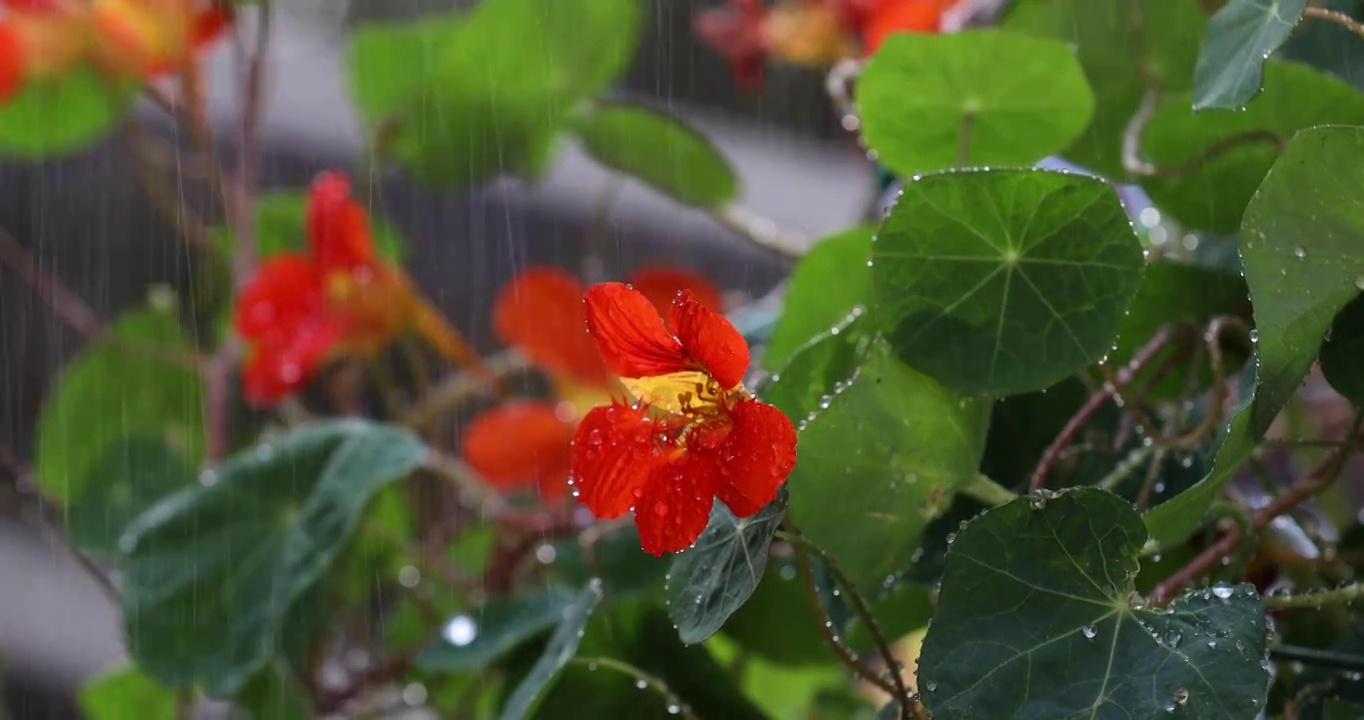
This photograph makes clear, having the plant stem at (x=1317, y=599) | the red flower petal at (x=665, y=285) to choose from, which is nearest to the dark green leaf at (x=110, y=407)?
the red flower petal at (x=665, y=285)

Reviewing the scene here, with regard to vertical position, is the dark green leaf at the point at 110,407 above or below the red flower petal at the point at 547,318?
below

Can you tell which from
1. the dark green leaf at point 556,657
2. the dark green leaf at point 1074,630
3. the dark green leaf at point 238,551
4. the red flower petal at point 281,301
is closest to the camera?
the dark green leaf at point 1074,630

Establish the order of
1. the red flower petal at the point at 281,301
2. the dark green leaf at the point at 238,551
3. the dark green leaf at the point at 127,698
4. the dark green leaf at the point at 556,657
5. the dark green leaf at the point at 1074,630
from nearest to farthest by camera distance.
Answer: the dark green leaf at the point at 1074,630
the dark green leaf at the point at 556,657
the dark green leaf at the point at 238,551
the red flower petal at the point at 281,301
the dark green leaf at the point at 127,698

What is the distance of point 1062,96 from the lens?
0.42m

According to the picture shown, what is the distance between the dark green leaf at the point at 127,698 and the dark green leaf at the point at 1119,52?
1.98ft

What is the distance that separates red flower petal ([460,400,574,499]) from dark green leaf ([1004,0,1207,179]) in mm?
337

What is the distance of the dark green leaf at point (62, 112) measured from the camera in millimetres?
802

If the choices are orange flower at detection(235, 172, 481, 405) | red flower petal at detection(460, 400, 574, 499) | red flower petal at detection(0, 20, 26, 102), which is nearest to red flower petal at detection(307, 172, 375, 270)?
orange flower at detection(235, 172, 481, 405)

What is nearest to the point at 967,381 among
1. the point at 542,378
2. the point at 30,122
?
the point at 542,378

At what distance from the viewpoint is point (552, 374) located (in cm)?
73

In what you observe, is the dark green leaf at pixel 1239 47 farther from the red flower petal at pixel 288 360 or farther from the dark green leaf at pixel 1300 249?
the red flower petal at pixel 288 360

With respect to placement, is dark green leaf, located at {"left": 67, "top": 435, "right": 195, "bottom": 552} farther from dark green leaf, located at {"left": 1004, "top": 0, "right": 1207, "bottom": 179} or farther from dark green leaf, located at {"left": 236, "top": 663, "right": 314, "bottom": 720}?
dark green leaf, located at {"left": 1004, "top": 0, "right": 1207, "bottom": 179}

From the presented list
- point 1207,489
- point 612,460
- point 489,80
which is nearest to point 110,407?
point 489,80

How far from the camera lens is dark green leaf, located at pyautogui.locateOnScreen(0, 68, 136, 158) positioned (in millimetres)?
802
